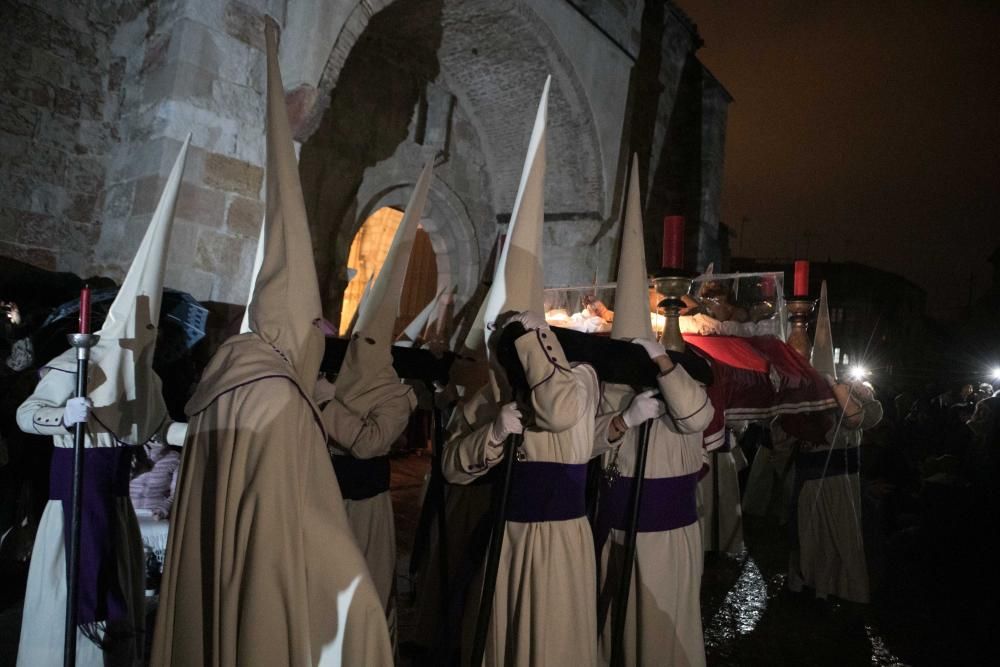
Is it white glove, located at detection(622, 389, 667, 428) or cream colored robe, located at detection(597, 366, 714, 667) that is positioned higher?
white glove, located at detection(622, 389, 667, 428)

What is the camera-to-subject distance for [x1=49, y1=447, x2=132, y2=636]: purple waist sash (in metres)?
2.73

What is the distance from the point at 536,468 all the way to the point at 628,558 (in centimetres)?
61

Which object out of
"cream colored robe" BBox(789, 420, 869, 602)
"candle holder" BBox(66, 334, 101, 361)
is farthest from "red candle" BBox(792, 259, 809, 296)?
"candle holder" BBox(66, 334, 101, 361)

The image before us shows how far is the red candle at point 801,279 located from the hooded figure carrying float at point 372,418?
3.09m

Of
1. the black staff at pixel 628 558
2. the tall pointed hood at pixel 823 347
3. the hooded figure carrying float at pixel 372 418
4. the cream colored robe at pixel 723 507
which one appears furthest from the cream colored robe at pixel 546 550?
the cream colored robe at pixel 723 507

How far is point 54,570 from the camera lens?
2707 millimetres

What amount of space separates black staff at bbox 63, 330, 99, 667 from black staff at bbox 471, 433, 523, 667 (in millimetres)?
1508

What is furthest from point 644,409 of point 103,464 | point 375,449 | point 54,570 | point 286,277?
point 54,570

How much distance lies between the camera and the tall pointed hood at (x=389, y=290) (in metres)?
2.94

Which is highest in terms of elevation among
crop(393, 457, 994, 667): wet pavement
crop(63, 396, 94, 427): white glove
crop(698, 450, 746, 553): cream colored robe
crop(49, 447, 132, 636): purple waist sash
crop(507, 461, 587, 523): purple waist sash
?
crop(63, 396, 94, 427): white glove

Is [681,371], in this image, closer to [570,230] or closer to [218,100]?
[218,100]

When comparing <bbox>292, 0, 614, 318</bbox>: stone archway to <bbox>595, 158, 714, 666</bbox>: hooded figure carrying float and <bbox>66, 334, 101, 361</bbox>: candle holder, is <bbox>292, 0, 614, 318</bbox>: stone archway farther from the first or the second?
<bbox>595, 158, 714, 666</bbox>: hooded figure carrying float

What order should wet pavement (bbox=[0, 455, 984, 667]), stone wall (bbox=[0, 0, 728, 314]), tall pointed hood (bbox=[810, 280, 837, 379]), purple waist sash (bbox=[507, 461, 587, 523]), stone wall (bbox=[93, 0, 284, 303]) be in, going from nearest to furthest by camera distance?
purple waist sash (bbox=[507, 461, 587, 523]), wet pavement (bbox=[0, 455, 984, 667]), stone wall (bbox=[93, 0, 284, 303]), stone wall (bbox=[0, 0, 728, 314]), tall pointed hood (bbox=[810, 280, 837, 379])

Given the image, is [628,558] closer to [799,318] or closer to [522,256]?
[522,256]
